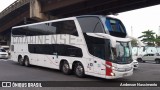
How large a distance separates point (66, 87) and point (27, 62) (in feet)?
33.2

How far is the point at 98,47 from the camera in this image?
507 inches

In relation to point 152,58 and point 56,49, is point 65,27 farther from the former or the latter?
point 152,58

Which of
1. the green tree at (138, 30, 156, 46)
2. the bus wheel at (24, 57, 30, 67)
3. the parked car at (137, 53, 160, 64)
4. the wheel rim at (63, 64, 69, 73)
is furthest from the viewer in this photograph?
the green tree at (138, 30, 156, 46)

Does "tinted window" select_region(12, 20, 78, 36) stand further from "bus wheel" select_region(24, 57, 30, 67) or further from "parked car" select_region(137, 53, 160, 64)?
"parked car" select_region(137, 53, 160, 64)

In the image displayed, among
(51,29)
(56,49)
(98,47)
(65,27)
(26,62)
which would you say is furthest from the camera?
(26,62)

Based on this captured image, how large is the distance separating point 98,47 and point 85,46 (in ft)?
3.44

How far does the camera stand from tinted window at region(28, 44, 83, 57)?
14.5 m

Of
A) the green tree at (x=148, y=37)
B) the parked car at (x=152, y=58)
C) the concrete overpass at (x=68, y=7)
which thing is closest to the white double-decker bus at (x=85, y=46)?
the concrete overpass at (x=68, y=7)

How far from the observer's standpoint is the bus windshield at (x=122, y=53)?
12.3 meters

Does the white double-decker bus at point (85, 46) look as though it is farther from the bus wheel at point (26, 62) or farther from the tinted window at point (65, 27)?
the bus wheel at point (26, 62)

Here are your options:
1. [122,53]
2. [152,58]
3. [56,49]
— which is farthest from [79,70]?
[152,58]

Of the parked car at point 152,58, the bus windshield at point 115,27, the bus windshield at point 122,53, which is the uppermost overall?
the bus windshield at point 115,27

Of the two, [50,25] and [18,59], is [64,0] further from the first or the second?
[50,25]

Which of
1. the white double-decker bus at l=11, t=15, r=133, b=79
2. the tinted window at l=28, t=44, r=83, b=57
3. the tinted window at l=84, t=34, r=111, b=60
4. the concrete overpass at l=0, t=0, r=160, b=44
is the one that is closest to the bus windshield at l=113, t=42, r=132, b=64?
the white double-decker bus at l=11, t=15, r=133, b=79
